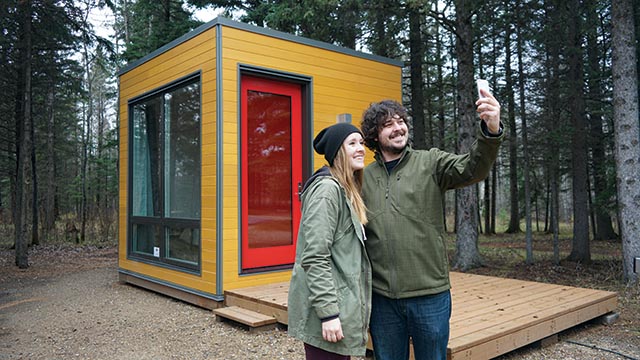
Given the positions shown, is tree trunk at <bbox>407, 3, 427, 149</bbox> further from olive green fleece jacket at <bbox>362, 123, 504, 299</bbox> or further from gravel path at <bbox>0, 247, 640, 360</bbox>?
olive green fleece jacket at <bbox>362, 123, 504, 299</bbox>

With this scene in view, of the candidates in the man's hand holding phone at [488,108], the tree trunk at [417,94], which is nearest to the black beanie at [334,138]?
the man's hand holding phone at [488,108]

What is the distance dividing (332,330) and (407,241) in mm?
482

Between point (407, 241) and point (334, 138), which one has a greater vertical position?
point (334, 138)

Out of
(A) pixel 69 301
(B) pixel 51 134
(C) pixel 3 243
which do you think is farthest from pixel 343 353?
(B) pixel 51 134

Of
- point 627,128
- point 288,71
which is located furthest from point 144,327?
point 627,128

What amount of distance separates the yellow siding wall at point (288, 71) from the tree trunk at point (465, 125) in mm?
1741

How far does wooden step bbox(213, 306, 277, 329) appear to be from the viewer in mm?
4191

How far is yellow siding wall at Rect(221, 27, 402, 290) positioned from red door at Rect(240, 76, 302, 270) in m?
0.17

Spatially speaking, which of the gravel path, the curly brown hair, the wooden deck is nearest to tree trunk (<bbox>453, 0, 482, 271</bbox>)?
the wooden deck

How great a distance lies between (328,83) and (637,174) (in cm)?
439

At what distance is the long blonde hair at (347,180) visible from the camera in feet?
5.99

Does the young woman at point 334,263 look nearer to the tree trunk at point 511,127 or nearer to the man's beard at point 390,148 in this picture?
the man's beard at point 390,148

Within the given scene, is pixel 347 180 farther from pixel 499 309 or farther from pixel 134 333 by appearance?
pixel 134 333

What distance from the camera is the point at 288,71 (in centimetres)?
542
